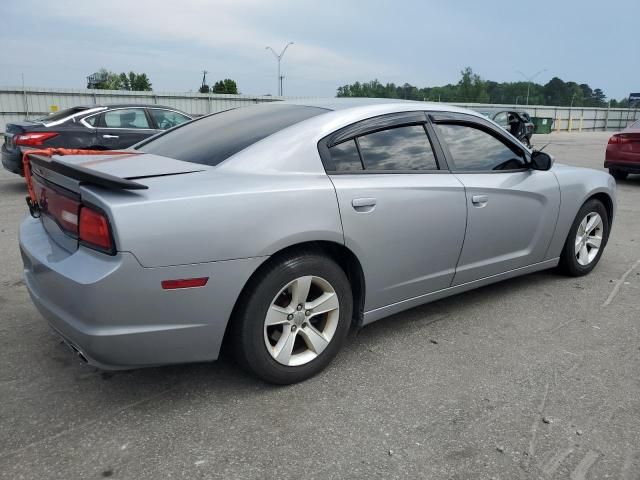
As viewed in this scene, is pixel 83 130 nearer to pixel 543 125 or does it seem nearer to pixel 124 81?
pixel 543 125

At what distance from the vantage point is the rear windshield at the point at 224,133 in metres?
2.96

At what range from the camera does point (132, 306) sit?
7.49ft

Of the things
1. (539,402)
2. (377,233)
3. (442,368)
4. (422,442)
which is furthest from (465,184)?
(422,442)

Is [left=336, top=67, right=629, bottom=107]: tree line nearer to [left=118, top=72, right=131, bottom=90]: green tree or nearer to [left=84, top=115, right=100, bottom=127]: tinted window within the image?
[left=118, top=72, right=131, bottom=90]: green tree

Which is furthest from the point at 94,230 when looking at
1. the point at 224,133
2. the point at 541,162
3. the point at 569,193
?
the point at 569,193

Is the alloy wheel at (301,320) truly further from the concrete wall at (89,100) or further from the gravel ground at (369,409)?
the concrete wall at (89,100)

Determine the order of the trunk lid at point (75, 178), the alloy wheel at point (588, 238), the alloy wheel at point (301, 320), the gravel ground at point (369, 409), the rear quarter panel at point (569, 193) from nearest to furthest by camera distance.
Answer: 1. the gravel ground at point (369, 409)
2. the trunk lid at point (75, 178)
3. the alloy wheel at point (301, 320)
4. the rear quarter panel at point (569, 193)
5. the alloy wheel at point (588, 238)

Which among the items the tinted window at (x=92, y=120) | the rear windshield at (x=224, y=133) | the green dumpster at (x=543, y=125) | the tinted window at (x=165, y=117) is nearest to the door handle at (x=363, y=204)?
the rear windshield at (x=224, y=133)

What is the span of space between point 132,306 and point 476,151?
2.50m

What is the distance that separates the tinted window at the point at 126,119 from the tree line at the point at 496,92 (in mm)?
62438

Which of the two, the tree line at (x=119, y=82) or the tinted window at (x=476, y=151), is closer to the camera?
the tinted window at (x=476, y=151)

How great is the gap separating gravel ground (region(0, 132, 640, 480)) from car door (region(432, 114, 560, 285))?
0.45 meters

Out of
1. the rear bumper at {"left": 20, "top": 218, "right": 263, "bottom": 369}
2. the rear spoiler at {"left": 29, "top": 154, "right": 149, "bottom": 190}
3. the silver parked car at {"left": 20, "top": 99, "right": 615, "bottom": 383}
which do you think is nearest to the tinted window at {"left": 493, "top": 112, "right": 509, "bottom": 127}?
the silver parked car at {"left": 20, "top": 99, "right": 615, "bottom": 383}

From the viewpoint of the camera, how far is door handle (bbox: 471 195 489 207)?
347 centimetres
